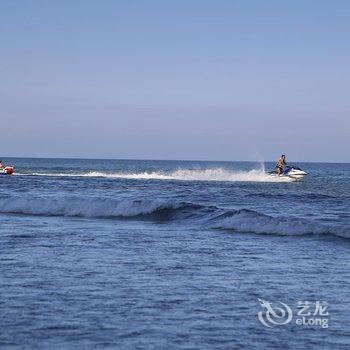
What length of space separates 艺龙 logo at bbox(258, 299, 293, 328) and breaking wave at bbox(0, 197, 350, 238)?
10.4 m

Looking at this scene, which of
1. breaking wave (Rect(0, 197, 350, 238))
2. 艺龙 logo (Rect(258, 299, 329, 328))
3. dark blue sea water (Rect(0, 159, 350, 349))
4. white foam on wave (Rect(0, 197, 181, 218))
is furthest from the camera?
white foam on wave (Rect(0, 197, 181, 218))

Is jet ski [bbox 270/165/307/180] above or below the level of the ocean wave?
above

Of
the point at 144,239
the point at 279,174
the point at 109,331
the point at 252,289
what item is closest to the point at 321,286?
the point at 252,289

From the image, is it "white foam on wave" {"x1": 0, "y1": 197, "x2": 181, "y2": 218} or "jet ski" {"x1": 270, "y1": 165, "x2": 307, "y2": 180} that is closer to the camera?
"white foam on wave" {"x1": 0, "y1": 197, "x2": 181, "y2": 218}

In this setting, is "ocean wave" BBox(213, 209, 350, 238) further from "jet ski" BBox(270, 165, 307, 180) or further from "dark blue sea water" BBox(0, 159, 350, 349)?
"jet ski" BBox(270, 165, 307, 180)

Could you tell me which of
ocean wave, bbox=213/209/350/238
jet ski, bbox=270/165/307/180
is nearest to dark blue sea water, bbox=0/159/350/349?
ocean wave, bbox=213/209/350/238

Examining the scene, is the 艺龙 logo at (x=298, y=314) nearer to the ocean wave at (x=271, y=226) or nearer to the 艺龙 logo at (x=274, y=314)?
the 艺龙 logo at (x=274, y=314)

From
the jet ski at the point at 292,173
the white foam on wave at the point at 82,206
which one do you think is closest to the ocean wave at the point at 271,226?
the white foam on wave at the point at 82,206

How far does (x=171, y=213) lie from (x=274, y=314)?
17449mm

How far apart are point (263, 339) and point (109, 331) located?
1927 millimetres

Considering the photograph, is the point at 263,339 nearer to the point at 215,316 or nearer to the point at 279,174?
the point at 215,316

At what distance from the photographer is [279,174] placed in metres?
58.6

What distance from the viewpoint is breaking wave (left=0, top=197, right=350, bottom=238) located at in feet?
67.1

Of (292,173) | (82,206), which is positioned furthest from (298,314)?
(292,173)
